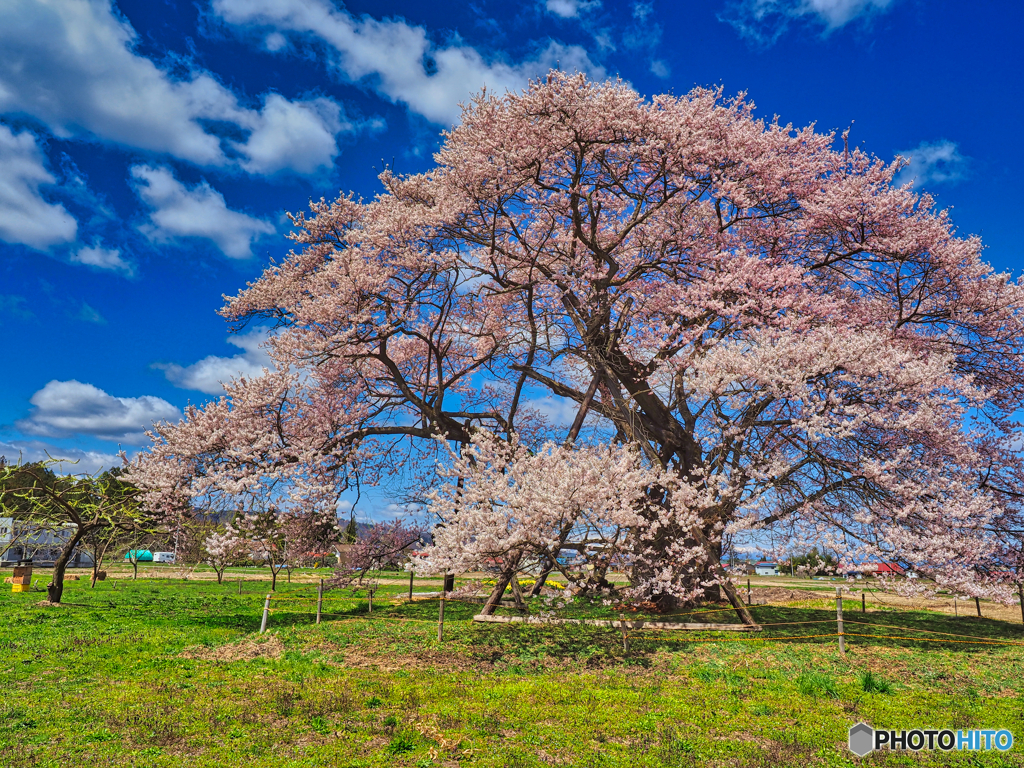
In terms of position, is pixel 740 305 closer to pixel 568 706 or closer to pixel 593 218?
pixel 593 218

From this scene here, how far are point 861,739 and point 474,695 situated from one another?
5175 millimetres

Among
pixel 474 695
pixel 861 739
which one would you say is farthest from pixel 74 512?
pixel 861 739

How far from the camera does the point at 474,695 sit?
9422 millimetres

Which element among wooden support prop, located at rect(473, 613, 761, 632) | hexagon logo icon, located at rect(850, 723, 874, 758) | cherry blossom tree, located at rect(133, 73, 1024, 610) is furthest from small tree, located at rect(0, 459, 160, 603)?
hexagon logo icon, located at rect(850, 723, 874, 758)

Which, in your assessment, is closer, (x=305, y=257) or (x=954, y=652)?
(x=954, y=652)

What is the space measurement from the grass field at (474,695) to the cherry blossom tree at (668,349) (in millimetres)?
2204

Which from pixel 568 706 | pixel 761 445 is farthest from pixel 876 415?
pixel 568 706

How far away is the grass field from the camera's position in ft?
23.1

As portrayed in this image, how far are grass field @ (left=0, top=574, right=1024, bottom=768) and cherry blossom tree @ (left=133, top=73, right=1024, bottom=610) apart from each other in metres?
2.20

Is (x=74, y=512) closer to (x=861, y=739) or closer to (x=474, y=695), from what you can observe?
(x=474, y=695)

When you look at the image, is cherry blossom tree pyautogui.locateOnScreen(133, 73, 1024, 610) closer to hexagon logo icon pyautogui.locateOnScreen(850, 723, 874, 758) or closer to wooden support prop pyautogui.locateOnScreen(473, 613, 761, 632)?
wooden support prop pyautogui.locateOnScreen(473, 613, 761, 632)

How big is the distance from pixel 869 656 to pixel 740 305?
8669mm

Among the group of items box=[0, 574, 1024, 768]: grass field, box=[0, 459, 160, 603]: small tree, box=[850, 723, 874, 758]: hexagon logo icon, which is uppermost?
box=[0, 459, 160, 603]: small tree

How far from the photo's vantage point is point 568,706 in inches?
346
